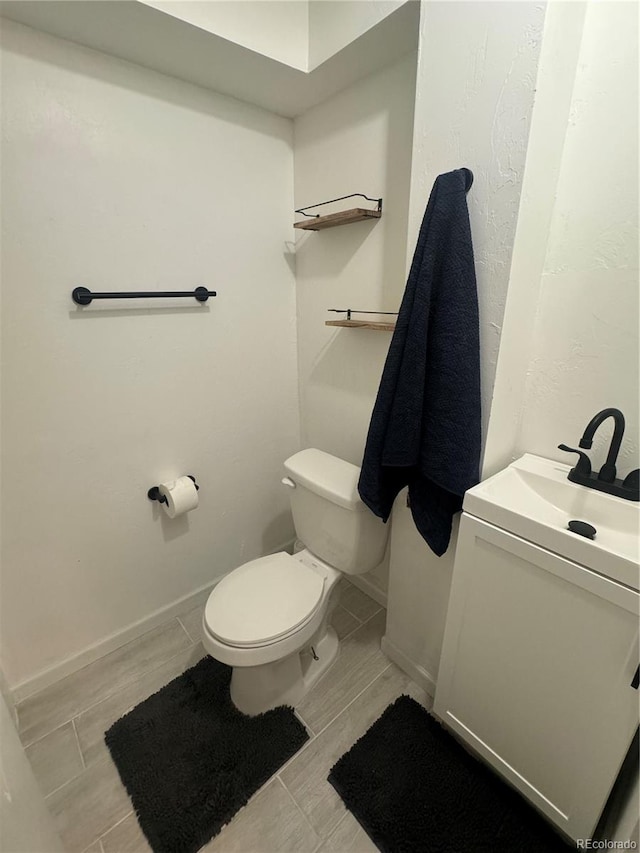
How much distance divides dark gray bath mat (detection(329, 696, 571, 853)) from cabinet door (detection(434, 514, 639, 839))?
0.12 meters

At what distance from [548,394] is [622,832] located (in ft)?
3.37

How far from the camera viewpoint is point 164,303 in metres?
1.39

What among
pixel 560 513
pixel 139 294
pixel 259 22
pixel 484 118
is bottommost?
pixel 560 513

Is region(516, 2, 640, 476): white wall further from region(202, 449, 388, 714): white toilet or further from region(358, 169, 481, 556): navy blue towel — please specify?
region(202, 449, 388, 714): white toilet

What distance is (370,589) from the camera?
1846mm

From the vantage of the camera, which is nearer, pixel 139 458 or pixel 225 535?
pixel 139 458

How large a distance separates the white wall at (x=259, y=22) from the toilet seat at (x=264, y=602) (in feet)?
5.50

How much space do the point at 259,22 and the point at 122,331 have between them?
102 cm

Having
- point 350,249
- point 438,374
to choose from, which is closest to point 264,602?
point 438,374

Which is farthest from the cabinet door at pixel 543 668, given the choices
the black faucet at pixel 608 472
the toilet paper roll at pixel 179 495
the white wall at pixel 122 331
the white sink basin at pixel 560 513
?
the white wall at pixel 122 331

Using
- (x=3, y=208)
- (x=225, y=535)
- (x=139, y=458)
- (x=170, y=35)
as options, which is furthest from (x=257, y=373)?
(x=170, y=35)

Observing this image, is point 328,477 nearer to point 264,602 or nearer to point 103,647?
point 264,602

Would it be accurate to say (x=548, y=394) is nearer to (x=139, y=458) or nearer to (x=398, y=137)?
(x=398, y=137)

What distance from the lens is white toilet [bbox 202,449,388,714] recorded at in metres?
1.19
